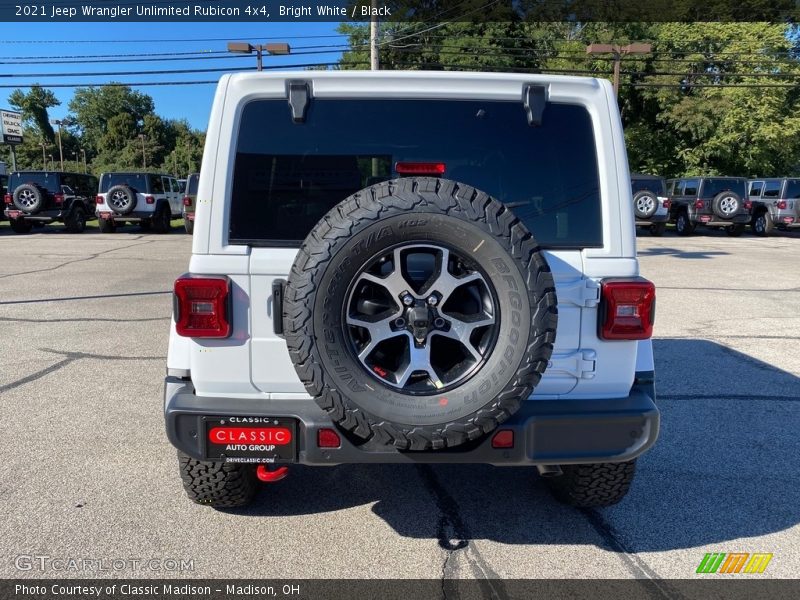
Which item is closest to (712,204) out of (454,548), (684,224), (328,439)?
(684,224)

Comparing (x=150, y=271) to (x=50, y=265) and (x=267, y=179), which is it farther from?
(x=267, y=179)

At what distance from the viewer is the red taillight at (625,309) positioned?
8.38 ft

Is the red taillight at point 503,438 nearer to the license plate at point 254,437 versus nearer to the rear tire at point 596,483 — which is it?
the rear tire at point 596,483

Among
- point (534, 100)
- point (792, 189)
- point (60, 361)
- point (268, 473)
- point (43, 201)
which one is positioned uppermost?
point (792, 189)

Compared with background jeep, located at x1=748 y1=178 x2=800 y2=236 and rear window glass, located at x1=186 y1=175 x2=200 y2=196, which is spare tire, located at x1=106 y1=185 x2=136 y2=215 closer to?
rear window glass, located at x1=186 y1=175 x2=200 y2=196

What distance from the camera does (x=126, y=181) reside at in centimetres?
2134

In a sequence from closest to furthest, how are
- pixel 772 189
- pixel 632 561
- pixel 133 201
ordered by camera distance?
pixel 632 561 → pixel 133 201 → pixel 772 189

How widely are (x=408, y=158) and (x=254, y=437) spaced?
52.2 inches

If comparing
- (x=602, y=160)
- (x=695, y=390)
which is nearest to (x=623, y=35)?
(x=695, y=390)

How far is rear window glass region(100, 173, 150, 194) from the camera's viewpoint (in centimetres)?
2112

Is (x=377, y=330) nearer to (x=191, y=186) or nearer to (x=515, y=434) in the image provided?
(x=515, y=434)

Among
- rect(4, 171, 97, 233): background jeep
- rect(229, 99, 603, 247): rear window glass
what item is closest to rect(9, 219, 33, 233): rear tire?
rect(4, 171, 97, 233): background jeep

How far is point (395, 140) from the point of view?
8.63 feet

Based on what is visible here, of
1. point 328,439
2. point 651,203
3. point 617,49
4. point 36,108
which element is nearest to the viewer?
point 328,439
